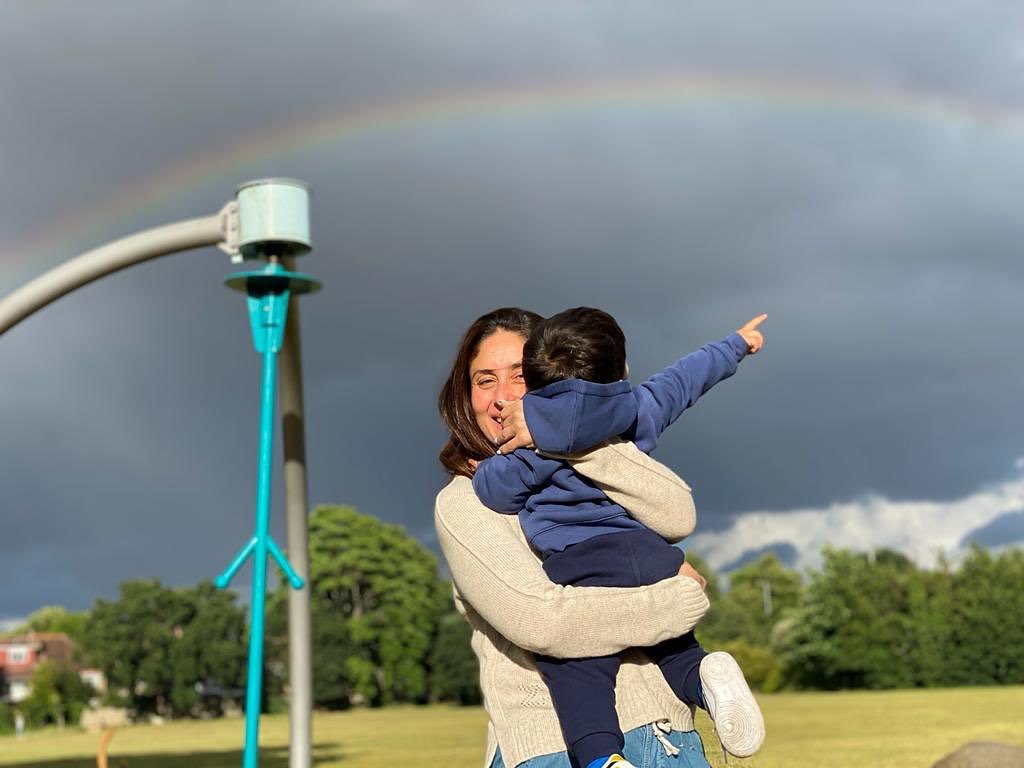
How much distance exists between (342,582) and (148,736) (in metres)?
18.3

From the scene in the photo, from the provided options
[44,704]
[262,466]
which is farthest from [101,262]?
[44,704]

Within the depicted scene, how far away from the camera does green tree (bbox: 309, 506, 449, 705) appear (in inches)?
2239

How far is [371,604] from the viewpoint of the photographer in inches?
2355

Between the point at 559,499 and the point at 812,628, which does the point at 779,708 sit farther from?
the point at 559,499

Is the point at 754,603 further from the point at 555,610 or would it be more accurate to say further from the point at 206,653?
the point at 555,610

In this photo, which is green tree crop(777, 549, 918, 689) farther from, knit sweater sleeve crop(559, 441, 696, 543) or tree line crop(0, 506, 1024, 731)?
knit sweater sleeve crop(559, 441, 696, 543)

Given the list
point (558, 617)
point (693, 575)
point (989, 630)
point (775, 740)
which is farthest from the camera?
point (989, 630)

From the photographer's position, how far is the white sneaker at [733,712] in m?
2.52

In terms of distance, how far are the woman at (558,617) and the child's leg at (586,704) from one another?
57 mm

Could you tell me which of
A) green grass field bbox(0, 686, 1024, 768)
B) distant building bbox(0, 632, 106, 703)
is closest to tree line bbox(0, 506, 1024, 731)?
green grass field bbox(0, 686, 1024, 768)

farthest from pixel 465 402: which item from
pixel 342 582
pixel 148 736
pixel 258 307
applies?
pixel 342 582

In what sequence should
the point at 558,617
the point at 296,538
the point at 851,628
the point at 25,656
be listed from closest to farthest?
1. the point at 558,617
2. the point at 296,538
3. the point at 851,628
4. the point at 25,656

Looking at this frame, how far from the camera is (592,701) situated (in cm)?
249

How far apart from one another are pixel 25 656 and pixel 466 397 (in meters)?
94.2
